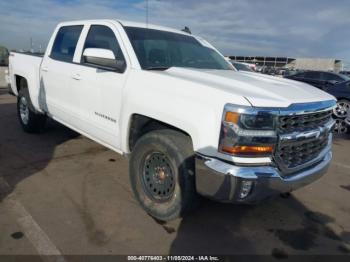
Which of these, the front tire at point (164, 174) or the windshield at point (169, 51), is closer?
the front tire at point (164, 174)

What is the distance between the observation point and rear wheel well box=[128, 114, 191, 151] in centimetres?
330

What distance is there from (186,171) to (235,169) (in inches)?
19.5

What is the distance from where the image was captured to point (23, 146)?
5.39 metres

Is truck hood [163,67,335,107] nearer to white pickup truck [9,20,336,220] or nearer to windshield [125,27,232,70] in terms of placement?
white pickup truck [9,20,336,220]

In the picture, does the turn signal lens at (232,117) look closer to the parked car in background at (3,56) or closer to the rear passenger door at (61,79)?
the rear passenger door at (61,79)

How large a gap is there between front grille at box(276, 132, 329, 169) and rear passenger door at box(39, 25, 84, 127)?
2733 mm

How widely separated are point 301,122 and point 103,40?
2549mm

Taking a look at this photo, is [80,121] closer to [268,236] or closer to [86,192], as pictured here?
[86,192]

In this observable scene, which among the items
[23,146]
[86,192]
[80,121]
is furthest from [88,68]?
[23,146]

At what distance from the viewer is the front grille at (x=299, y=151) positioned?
271 centimetres

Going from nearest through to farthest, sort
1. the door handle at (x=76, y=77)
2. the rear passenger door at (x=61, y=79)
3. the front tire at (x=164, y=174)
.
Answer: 1. the front tire at (x=164, y=174)
2. the door handle at (x=76, y=77)
3. the rear passenger door at (x=61, y=79)

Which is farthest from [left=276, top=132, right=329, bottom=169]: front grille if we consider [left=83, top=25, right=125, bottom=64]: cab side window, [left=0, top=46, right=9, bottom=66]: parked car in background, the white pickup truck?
[left=0, top=46, right=9, bottom=66]: parked car in background

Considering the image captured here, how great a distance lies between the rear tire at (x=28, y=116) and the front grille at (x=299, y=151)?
4.52 m

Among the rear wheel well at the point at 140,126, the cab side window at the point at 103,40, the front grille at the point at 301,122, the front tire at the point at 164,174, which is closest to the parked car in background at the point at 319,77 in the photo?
the front grille at the point at 301,122
